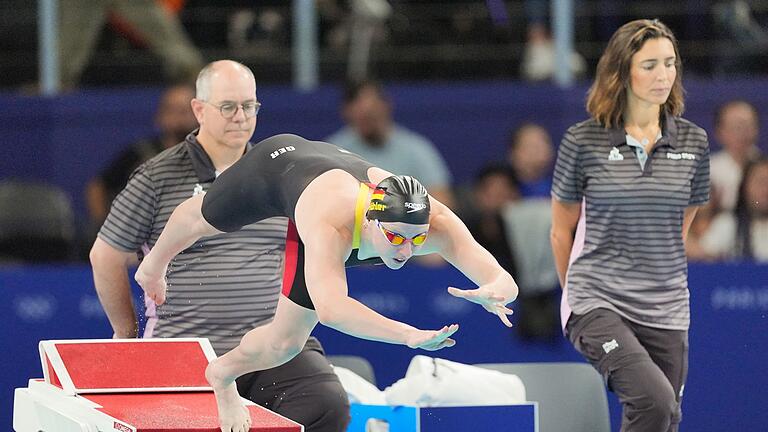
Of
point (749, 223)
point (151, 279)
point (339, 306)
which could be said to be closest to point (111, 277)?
point (151, 279)

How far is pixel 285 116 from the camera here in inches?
369

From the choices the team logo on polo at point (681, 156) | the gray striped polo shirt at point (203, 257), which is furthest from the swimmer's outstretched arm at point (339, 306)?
the team logo on polo at point (681, 156)

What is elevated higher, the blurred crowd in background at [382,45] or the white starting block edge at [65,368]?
the blurred crowd in background at [382,45]

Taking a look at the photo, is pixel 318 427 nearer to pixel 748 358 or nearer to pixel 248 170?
pixel 248 170

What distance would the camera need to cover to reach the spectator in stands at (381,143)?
8.62 metres

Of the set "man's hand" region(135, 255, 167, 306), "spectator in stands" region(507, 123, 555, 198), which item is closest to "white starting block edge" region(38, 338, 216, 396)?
"man's hand" region(135, 255, 167, 306)

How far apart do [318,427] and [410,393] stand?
0.41 m

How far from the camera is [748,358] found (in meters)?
7.56

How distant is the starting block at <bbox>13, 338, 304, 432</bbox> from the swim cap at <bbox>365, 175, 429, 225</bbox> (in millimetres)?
963

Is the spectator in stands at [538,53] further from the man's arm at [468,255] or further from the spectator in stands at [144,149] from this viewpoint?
the man's arm at [468,255]

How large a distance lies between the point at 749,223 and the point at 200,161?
366cm

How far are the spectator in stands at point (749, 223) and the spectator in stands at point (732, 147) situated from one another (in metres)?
0.12

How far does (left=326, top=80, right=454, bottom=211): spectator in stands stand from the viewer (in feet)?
28.3

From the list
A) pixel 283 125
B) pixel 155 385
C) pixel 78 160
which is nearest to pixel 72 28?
pixel 78 160
